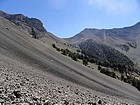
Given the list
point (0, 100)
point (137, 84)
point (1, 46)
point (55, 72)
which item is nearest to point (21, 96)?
point (0, 100)

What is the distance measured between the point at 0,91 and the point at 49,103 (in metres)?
3.22

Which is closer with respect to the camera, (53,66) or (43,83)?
(43,83)

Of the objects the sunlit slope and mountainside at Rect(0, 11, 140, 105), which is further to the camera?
the sunlit slope

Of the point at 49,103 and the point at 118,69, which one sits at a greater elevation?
the point at 118,69

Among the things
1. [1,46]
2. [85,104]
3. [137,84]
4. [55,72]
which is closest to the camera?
[85,104]

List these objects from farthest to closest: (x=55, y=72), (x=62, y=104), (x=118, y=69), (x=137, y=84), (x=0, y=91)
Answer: (x=118, y=69)
(x=137, y=84)
(x=55, y=72)
(x=62, y=104)
(x=0, y=91)

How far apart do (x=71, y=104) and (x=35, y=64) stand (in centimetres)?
3575

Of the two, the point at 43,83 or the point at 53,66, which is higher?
the point at 53,66

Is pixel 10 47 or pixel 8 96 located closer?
pixel 8 96

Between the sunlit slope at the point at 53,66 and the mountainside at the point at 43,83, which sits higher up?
the sunlit slope at the point at 53,66

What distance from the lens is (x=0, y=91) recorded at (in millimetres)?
15711

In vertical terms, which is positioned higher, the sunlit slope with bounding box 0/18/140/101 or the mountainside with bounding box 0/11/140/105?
the sunlit slope with bounding box 0/18/140/101

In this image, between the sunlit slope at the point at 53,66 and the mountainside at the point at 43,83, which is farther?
the sunlit slope at the point at 53,66

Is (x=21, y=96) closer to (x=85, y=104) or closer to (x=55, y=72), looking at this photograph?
(x=85, y=104)
